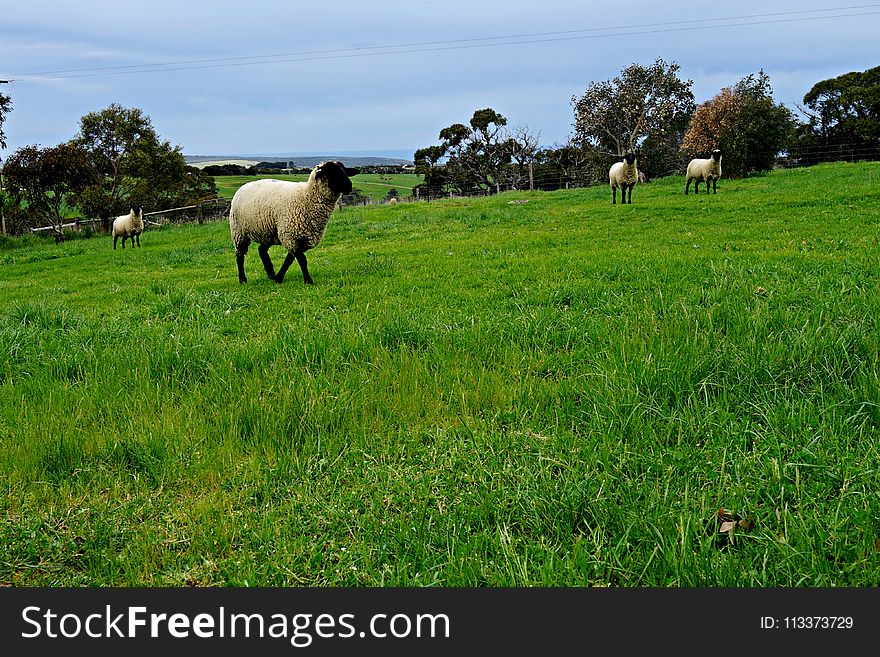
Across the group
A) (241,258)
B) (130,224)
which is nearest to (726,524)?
(241,258)

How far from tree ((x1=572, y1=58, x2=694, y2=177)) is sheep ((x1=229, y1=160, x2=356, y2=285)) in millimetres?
37675

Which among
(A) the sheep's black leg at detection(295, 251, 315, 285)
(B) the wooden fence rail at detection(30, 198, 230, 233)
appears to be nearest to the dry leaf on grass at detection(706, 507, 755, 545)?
(A) the sheep's black leg at detection(295, 251, 315, 285)

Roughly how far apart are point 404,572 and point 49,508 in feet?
6.64

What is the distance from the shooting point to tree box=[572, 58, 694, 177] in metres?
42.9

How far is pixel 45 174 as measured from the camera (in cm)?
2753

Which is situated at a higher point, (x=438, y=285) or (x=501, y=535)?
(x=438, y=285)

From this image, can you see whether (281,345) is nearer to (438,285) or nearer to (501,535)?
(501,535)

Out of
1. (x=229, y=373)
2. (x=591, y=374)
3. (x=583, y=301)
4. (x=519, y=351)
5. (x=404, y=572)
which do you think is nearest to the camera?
(x=404, y=572)

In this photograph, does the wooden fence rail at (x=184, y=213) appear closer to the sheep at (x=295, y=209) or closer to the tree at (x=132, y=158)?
the tree at (x=132, y=158)

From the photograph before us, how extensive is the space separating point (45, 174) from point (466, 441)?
31.4 m

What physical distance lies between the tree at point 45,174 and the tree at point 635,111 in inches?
1286

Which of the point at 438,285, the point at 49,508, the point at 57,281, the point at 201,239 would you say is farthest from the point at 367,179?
the point at 49,508

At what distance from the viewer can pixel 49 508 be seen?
120 inches

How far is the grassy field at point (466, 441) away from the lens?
95.1 inches
